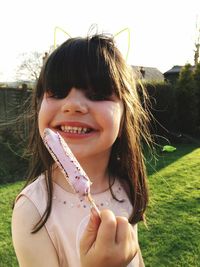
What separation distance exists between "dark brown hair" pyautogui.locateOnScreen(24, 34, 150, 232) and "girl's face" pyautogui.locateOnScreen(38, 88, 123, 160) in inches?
Result: 1.7

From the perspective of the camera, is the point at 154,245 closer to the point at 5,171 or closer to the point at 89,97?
the point at 89,97

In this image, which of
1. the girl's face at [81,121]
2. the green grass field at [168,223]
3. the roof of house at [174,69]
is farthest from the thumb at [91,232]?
the roof of house at [174,69]

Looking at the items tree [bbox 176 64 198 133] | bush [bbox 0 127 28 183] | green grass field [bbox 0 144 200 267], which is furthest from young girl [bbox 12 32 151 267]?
tree [bbox 176 64 198 133]

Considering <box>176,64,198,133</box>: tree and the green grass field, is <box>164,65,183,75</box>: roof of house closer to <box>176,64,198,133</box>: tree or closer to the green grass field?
<box>176,64,198,133</box>: tree

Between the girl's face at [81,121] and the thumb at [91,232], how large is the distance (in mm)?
403

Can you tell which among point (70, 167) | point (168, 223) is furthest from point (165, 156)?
point (70, 167)

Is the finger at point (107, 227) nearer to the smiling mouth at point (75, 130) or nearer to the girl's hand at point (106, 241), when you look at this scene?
the girl's hand at point (106, 241)

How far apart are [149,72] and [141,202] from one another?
3773cm

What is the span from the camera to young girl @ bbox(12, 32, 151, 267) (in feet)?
4.40

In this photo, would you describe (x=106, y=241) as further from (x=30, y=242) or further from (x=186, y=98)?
(x=186, y=98)

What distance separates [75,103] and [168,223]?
3.74 m

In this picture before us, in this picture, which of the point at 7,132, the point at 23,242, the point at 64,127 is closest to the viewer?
the point at 23,242

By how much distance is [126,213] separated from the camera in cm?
A: 164

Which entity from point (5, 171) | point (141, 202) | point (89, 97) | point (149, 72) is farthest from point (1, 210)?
point (149, 72)
